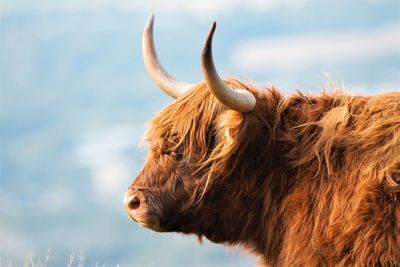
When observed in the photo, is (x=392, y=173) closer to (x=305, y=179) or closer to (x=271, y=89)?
(x=305, y=179)

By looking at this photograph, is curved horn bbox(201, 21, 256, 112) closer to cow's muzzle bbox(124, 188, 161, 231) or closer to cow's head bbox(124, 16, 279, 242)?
cow's head bbox(124, 16, 279, 242)

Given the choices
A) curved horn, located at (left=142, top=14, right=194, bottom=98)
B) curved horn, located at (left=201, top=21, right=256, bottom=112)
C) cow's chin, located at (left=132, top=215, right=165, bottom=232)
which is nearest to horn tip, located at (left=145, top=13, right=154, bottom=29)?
curved horn, located at (left=142, top=14, right=194, bottom=98)

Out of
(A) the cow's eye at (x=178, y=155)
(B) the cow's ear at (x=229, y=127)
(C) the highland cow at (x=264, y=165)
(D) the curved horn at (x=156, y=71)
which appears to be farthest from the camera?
(D) the curved horn at (x=156, y=71)

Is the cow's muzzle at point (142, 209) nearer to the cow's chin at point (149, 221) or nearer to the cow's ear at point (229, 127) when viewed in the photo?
the cow's chin at point (149, 221)

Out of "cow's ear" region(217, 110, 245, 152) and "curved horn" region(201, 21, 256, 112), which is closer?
"curved horn" region(201, 21, 256, 112)

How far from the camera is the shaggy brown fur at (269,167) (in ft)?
21.9

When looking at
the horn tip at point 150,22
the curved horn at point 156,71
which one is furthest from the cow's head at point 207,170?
the horn tip at point 150,22

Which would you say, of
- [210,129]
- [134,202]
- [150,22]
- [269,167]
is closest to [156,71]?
[150,22]

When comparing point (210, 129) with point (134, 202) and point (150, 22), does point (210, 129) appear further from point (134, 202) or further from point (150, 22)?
point (150, 22)

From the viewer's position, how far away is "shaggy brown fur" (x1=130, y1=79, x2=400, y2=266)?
21.9ft

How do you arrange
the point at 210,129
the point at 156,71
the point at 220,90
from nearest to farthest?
1. the point at 220,90
2. the point at 210,129
3. the point at 156,71

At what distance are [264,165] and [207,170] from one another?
1.40 ft

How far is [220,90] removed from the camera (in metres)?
6.79

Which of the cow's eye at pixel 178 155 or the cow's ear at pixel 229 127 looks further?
the cow's eye at pixel 178 155
